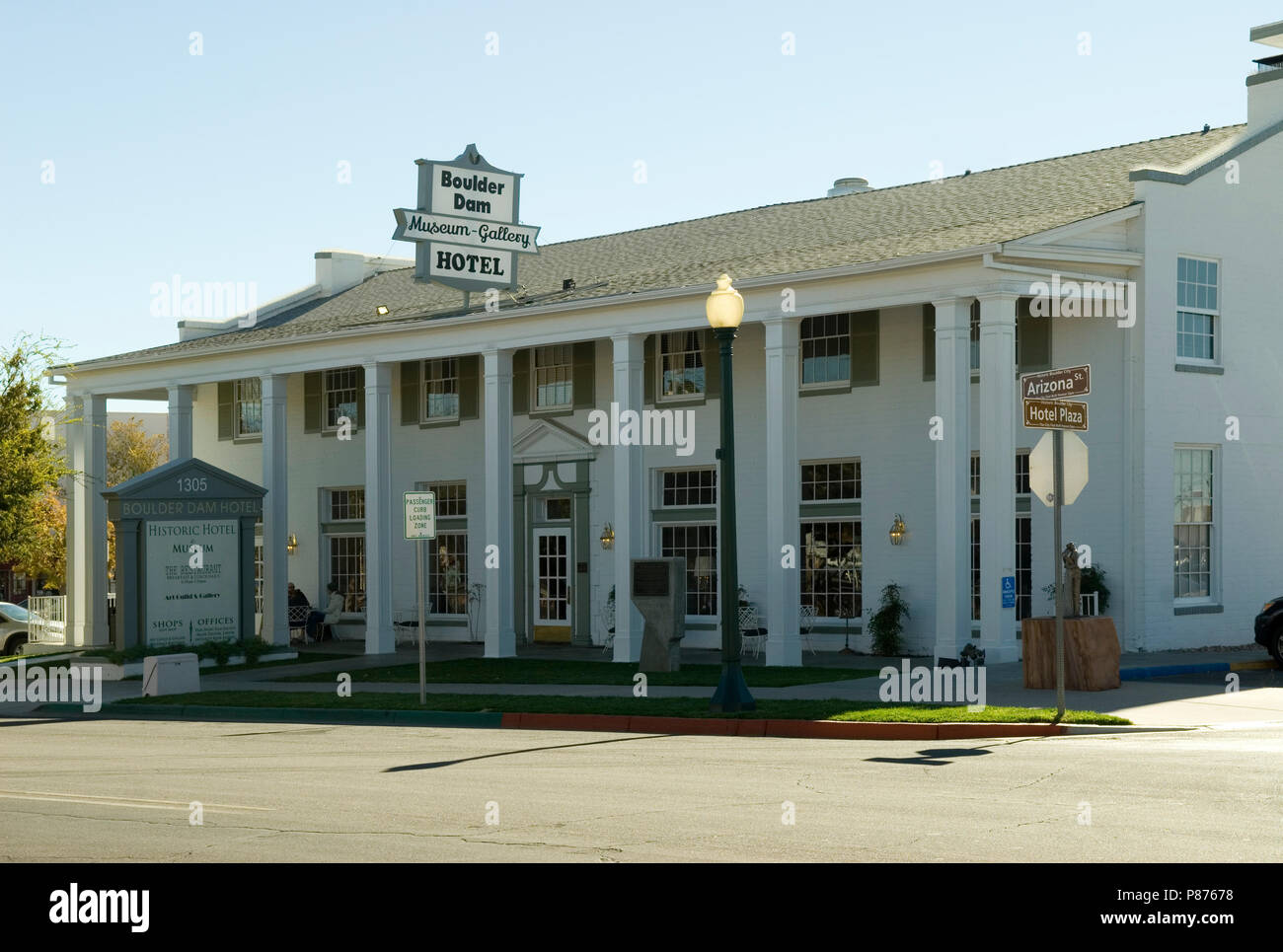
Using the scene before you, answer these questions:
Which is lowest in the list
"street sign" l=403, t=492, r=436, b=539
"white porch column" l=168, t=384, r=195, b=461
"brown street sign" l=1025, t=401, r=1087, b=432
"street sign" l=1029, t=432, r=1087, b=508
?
"street sign" l=403, t=492, r=436, b=539

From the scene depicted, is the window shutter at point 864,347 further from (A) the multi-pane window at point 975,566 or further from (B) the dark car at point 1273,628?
(B) the dark car at point 1273,628

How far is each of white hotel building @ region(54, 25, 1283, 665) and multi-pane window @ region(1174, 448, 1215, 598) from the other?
5 cm

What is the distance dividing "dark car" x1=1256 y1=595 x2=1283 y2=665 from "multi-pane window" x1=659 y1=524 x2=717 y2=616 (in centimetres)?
970

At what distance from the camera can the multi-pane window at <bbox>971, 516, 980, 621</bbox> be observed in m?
24.7

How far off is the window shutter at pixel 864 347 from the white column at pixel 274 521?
38.4 ft

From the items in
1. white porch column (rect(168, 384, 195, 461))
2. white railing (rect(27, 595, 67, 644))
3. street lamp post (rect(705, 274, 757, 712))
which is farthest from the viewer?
white railing (rect(27, 595, 67, 644))

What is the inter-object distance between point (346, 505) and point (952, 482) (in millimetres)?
17006

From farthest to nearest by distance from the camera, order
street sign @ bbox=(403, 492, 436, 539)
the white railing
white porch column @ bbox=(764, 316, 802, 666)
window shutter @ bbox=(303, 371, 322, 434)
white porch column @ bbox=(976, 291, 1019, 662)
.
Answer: window shutter @ bbox=(303, 371, 322, 434) → the white railing → white porch column @ bbox=(764, 316, 802, 666) → white porch column @ bbox=(976, 291, 1019, 662) → street sign @ bbox=(403, 492, 436, 539)

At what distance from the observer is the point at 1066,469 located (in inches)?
663

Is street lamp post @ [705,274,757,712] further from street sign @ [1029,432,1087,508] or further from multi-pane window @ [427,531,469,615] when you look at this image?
multi-pane window @ [427,531,469,615]

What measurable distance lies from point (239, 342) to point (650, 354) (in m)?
9.02

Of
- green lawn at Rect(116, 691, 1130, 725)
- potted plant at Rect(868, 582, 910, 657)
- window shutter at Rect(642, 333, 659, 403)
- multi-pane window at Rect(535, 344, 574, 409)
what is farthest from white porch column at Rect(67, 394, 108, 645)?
potted plant at Rect(868, 582, 910, 657)

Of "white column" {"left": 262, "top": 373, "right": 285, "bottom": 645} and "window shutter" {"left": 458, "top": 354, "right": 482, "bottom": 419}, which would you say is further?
"window shutter" {"left": 458, "top": 354, "right": 482, "bottom": 419}

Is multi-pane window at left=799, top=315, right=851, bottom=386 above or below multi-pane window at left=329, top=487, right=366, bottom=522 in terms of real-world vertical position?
above
